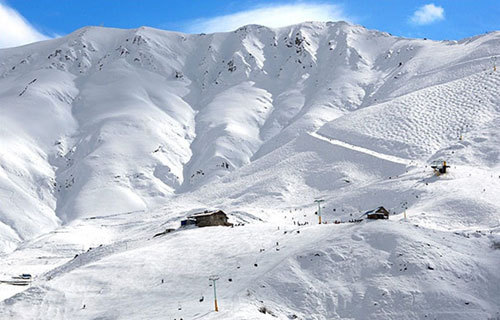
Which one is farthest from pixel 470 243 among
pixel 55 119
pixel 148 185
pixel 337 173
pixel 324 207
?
pixel 55 119

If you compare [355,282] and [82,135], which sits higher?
[82,135]

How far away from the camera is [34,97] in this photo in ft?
510

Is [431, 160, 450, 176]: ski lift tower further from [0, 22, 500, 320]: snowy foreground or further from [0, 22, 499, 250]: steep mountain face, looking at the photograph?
[0, 22, 499, 250]: steep mountain face

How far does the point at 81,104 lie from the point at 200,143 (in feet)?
125

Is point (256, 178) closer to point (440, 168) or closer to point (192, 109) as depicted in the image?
point (440, 168)

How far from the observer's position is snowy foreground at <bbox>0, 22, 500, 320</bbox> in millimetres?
37156

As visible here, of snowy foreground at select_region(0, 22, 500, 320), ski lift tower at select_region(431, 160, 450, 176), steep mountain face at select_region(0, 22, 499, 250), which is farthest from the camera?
steep mountain face at select_region(0, 22, 499, 250)

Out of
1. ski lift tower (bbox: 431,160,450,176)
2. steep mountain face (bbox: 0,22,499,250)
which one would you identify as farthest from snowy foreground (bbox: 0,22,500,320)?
ski lift tower (bbox: 431,160,450,176)

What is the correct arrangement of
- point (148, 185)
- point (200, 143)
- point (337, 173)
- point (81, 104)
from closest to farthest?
1. point (337, 173)
2. point (148, 185)
3. point (200, 143)
4. point (81, 104)

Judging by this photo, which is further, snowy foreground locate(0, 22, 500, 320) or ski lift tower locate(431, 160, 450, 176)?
ski lift tower locate(431, 160, 450, 176)

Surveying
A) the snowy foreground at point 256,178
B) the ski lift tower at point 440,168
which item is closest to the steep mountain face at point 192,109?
the snowy foreground at point 256,178

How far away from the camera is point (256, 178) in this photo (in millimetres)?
101375

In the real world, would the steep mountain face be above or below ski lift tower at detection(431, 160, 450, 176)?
above

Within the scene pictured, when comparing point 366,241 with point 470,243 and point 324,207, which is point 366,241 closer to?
point 470,243
